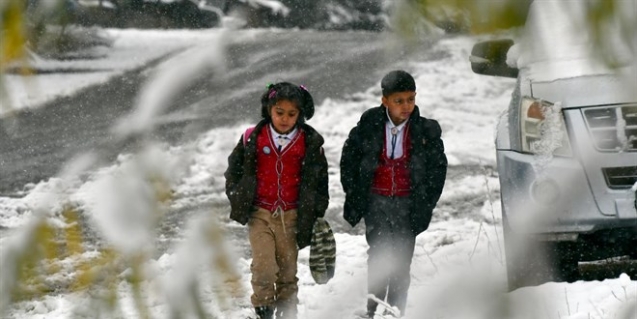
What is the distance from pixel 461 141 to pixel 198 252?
9.28 metres

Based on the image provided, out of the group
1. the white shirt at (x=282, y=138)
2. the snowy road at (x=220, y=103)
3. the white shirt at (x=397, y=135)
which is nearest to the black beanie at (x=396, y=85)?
the white shirt at (x=397, y=135)

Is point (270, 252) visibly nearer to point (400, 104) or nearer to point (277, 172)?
point (277, 172)

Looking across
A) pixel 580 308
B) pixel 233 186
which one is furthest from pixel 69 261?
pixel 580 308

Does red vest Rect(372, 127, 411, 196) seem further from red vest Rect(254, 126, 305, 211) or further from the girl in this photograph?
red vest Rect(254, 126, 305, 211)

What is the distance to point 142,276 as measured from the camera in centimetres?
131

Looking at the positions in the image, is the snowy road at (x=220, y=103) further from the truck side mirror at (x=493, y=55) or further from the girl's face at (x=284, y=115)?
the truck side mirror at (x=493, y=55)

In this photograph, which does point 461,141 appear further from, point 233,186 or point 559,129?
point 559,129

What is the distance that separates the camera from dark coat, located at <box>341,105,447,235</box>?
4.39m

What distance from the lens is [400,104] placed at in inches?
169

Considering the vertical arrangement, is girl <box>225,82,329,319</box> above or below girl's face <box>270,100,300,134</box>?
below

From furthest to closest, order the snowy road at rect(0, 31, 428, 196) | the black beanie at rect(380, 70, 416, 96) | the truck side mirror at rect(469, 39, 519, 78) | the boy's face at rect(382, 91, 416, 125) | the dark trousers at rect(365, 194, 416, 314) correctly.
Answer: the snowy road at rect(0, 31, 428, 196), the dark trousers at rect(365, 194, 416, 314), the boy's face at rect(382, 91, 416, 125), the black beanie at rect(380, 70, 416, 96), the truck side mirror at rect(469, 39, 519, 78)

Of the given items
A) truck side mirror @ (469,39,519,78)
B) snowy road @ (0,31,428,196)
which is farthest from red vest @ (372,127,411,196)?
truck side mirror @ (469,39,519,78)

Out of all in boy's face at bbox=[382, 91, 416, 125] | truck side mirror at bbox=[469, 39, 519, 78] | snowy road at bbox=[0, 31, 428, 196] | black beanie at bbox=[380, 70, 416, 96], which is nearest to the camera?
truck side mirror at bbox=[469, 39, 519, 78]

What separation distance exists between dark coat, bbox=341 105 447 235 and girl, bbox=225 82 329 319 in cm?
16
